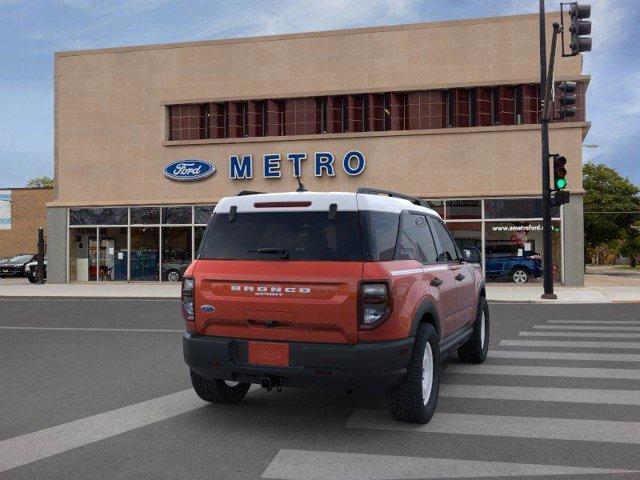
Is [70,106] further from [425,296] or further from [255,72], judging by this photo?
[425,296]

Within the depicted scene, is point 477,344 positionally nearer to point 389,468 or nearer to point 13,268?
point 389,468

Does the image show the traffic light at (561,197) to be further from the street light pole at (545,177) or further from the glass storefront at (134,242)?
the glass storefront at (134,242)

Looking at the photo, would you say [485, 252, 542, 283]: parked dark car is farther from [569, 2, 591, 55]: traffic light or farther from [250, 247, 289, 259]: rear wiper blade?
[250, 247, 289, 259]: rear wiper blade

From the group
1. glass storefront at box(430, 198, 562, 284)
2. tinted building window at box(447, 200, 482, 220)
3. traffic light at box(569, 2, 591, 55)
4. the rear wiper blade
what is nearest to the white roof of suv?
A: the rear wiper blade

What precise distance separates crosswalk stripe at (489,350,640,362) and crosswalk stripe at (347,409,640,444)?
306 centimetres

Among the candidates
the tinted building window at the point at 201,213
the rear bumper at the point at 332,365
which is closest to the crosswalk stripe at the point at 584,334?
the rear bumper at the point at 332,365

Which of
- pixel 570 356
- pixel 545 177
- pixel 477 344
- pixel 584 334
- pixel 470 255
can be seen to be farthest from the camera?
pixel 545 177

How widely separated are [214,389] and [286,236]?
5.27ft

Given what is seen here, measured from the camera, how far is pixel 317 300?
4.78 m

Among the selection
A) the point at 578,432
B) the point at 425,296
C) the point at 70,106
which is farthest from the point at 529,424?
the point at 70,106

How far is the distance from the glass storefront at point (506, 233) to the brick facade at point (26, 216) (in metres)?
30.0

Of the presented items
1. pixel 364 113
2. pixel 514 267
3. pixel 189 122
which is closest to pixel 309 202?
pixel 514 267

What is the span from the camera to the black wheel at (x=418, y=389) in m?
5.00

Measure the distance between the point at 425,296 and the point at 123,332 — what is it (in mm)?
7529
